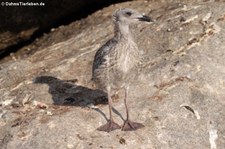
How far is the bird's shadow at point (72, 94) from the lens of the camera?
1276 cm

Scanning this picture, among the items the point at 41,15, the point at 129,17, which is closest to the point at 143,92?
the point at 129,17

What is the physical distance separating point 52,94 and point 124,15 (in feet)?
7.63

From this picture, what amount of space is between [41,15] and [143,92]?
6174 millimetres

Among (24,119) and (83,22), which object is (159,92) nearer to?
(24,119)

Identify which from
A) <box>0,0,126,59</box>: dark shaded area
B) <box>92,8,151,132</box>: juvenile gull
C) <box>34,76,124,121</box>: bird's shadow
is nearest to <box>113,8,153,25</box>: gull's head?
<box>92,8,151,132</box>: juvenile gull

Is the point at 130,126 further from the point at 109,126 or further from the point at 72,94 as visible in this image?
the point at 72,94

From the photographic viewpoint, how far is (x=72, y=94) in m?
13.2

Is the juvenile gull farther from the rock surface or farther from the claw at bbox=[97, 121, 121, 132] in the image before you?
the rock surface

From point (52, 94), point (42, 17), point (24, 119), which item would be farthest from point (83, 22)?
point (24, 119)

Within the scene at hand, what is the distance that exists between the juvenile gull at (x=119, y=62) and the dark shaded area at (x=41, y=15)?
566 centimetres

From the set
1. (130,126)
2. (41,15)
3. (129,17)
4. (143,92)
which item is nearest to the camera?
(130,126)

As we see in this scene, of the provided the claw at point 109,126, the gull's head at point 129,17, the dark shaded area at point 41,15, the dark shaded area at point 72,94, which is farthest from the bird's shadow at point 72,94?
the dark shaded area at point 41,15

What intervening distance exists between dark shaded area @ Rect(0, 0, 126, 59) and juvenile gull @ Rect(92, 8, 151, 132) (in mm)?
5658

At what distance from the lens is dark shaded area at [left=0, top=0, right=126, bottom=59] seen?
17609mm
